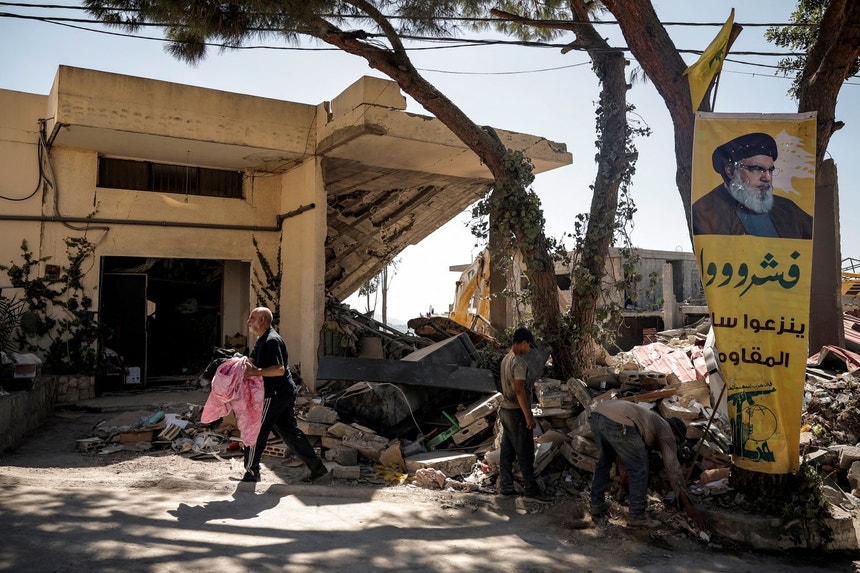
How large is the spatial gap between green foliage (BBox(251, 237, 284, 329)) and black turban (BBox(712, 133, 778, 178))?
29.7 feet

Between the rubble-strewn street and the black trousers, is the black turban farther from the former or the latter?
the black trousers

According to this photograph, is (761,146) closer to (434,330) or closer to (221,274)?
(434,330)

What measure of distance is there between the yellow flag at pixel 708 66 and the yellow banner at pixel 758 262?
55cm

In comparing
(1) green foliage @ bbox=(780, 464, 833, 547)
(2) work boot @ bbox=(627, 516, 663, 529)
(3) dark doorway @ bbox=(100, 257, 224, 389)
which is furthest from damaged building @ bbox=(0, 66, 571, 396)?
(1) green foliage @ bbox=(780, 464, 833, 547)

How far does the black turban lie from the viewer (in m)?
5.69

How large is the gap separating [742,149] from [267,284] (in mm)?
9478

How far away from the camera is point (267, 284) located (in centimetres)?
1273

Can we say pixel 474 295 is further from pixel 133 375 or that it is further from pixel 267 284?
pixel 133 375

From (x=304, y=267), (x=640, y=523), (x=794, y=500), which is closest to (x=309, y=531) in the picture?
(x=640, y=523)

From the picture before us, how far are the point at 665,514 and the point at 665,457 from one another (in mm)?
581

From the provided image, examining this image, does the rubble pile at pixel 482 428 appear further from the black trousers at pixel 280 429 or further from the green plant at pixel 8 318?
the green plant at pixel 8 318

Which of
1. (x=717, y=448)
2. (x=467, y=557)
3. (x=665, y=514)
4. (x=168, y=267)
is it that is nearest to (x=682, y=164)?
(x=717, y=448)

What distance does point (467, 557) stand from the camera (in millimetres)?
4586

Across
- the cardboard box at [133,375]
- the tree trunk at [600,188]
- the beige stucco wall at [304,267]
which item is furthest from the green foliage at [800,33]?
the cardboard box at [133,375]
